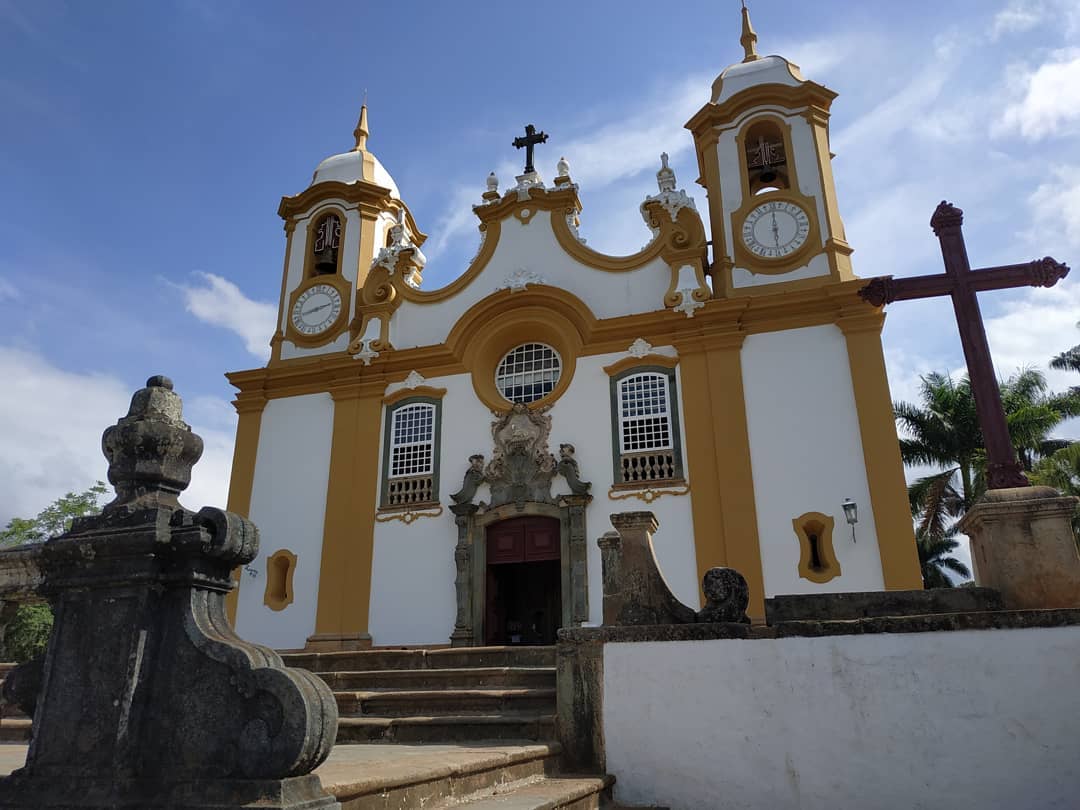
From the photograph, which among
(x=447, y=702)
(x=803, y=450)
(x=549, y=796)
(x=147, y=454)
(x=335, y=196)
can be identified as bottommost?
(x=549, y=796)

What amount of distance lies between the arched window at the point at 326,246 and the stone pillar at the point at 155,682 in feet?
45.5

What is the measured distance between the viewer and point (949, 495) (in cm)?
2258

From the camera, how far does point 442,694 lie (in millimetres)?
6711

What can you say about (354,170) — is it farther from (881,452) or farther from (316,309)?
(881,452)

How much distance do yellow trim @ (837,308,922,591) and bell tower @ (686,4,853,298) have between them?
1.29 meters

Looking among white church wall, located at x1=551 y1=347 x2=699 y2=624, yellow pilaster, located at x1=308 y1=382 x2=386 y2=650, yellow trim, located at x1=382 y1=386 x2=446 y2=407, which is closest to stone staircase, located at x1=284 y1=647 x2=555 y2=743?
white church wall, located at x1=551 y1=347 x2=699 y2=624

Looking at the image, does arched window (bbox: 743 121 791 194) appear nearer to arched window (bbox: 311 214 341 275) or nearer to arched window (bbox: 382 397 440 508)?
arched window (bbox: 382 397 440 508)

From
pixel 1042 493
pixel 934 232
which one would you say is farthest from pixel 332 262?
pixel 1042 493

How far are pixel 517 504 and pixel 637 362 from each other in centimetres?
305

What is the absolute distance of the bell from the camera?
1683 centimetres

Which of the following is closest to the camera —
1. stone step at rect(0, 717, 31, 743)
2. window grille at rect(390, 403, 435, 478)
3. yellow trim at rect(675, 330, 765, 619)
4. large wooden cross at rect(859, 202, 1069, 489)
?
stone step at rect(0, 717, 31, 743)

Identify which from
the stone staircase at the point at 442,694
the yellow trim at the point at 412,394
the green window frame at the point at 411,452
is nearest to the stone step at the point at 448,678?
the stone staircase at the point at 442,694

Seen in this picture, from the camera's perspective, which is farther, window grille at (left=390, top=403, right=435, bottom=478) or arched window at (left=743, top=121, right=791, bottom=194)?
arched window at (left=743, top=121, right=791, bottom=194)

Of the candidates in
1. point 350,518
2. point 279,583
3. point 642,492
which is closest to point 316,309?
point 350,518
